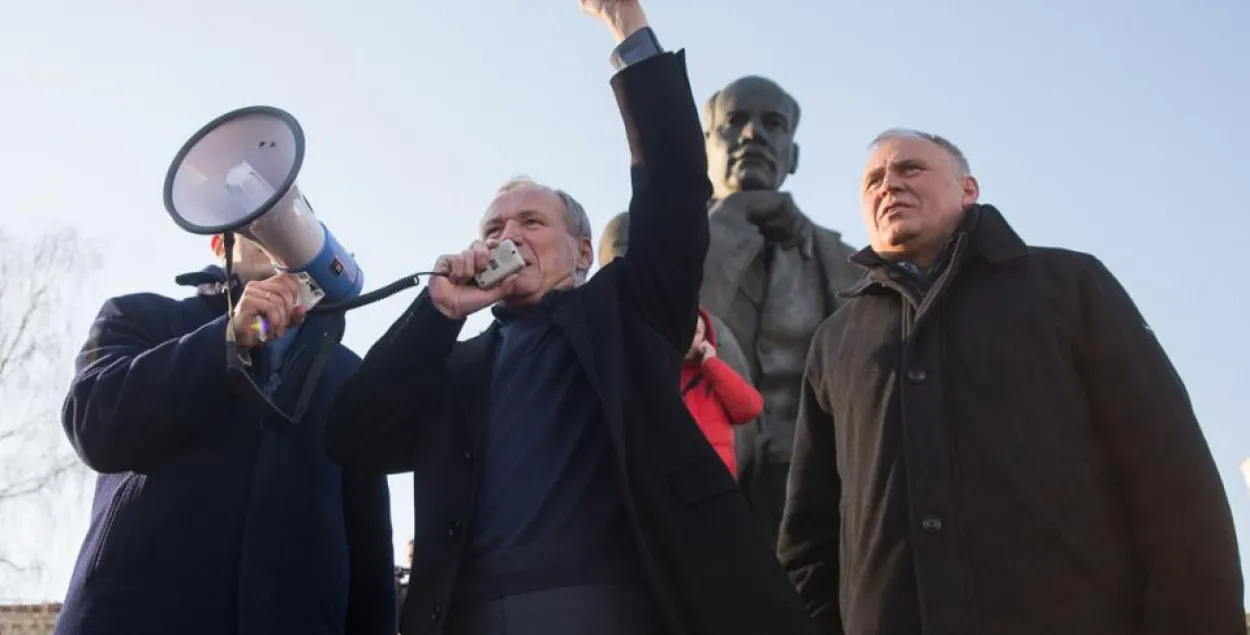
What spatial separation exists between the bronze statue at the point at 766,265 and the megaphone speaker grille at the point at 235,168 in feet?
13.0

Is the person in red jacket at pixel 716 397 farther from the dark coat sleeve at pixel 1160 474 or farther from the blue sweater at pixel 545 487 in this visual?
the blue sweater at pixel 545 487

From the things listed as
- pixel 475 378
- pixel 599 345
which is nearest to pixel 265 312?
pixel 475 378

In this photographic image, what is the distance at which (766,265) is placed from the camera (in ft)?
27.0

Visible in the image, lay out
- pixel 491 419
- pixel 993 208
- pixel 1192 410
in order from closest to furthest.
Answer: pixel 491 419 < pixel 1192 410 < pixel 993 208

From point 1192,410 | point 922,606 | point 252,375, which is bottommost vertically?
point 922,606

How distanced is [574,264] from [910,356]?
0.81 meters

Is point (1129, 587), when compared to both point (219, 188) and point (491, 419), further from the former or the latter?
point (219, 188)

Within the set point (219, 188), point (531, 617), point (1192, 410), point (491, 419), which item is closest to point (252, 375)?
point (219, 188)

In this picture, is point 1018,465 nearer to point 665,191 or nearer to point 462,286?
point 665,191

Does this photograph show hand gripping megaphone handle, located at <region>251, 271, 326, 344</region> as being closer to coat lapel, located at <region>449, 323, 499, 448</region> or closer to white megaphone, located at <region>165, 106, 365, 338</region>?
white megaphone, located at <region>165, 106, 365, 338</region>

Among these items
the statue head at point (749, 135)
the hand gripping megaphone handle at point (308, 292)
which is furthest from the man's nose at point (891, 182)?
the statue head at point (749, 135)

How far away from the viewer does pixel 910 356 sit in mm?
3654

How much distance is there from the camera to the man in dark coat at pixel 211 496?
129 inches

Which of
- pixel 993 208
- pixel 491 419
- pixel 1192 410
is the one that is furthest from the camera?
pixel 993 208
